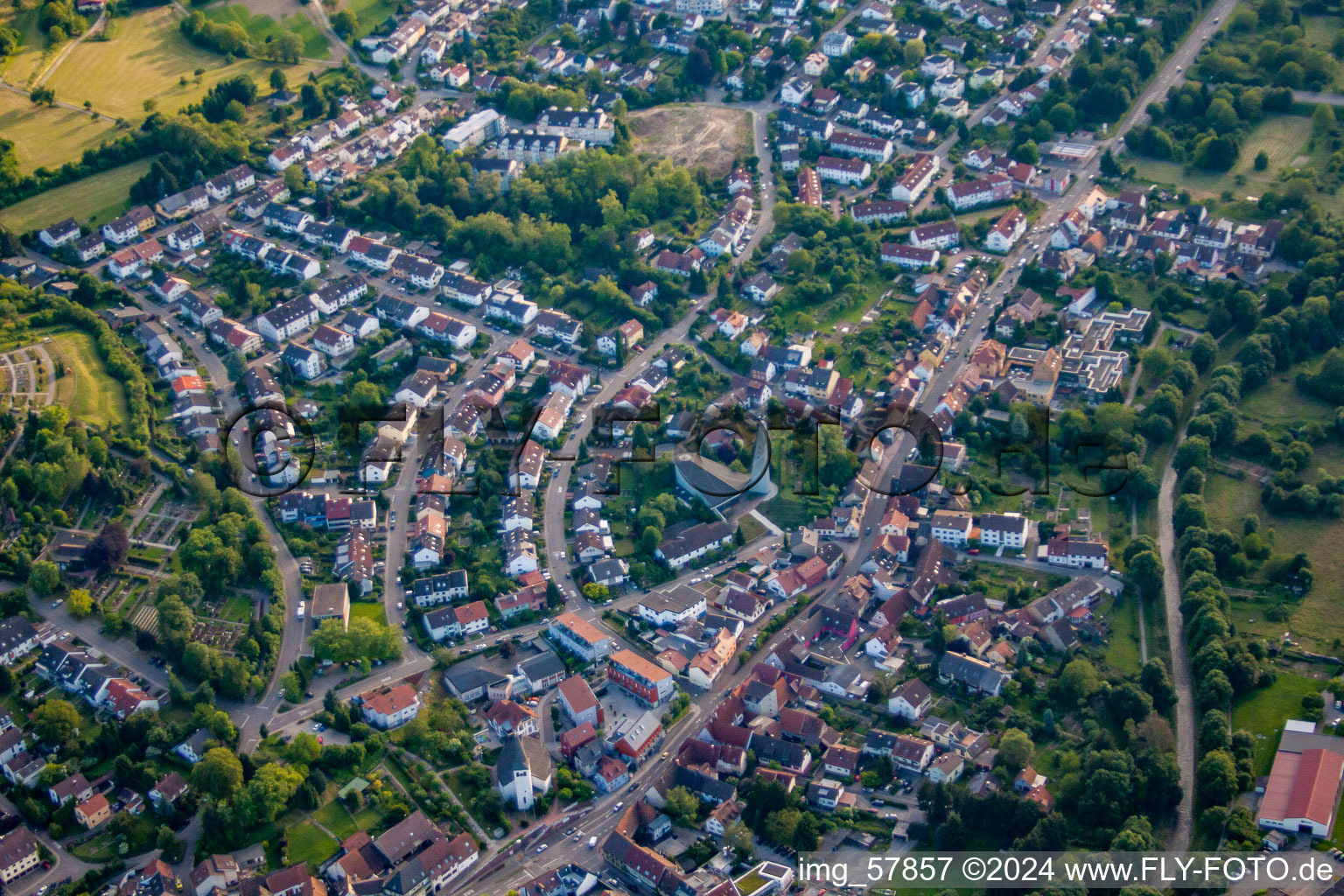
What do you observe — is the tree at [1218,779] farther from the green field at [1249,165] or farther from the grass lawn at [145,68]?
the grass lawn at [145,68]

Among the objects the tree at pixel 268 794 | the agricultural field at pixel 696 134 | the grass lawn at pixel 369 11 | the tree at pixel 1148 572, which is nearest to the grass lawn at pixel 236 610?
the tree at pixel 268 794

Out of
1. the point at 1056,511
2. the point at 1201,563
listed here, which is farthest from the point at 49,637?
the point at 1201,563

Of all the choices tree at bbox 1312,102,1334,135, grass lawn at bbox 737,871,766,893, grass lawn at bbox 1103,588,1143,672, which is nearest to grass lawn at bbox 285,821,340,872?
grass lawn at bbox 737,871,766,893

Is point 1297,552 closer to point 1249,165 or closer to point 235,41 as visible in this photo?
point 1249,165

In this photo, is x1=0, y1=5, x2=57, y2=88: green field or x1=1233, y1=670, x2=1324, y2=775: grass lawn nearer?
x1=1233, y1=670, x2=1324, y2=775: grass lawn

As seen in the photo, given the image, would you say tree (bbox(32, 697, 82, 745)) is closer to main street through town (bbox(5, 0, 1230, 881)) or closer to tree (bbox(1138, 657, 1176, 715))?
main street through town (bbox(5, 0, 1230, 881))

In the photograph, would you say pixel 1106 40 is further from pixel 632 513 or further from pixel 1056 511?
pixel 632 513
